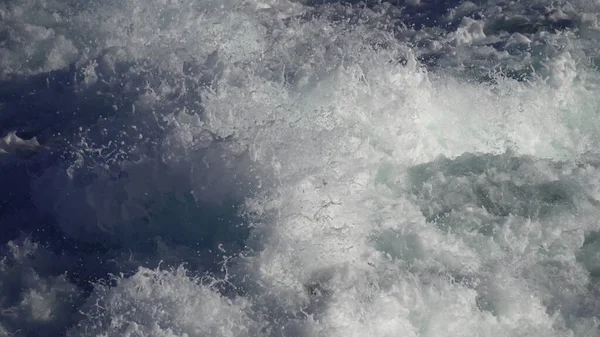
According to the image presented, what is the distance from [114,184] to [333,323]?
206cm

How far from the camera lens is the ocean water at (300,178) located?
429 cm

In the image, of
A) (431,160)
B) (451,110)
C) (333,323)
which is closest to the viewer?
(333,323)

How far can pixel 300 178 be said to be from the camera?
15.6 ft

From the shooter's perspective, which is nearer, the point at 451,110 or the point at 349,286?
the point at 349,286

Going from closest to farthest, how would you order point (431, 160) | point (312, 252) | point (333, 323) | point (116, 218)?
point (333, 323)
point (312, 252)
point (116, 218)
point (431, 160)

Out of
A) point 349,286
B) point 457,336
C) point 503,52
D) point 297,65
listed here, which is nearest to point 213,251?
point 349,286

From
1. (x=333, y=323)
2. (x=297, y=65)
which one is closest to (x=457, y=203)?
(x=333, y=323)

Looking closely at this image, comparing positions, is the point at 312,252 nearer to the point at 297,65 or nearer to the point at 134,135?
the point at 134,135

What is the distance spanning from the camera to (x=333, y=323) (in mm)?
4031

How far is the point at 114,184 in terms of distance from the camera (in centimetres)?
506

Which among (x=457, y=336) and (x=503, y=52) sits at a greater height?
(x=503, y=52)

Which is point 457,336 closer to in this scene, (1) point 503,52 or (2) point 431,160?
(2) point 431,160

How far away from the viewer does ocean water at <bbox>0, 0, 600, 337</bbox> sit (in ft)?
14.1

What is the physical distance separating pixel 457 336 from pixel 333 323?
81cm
